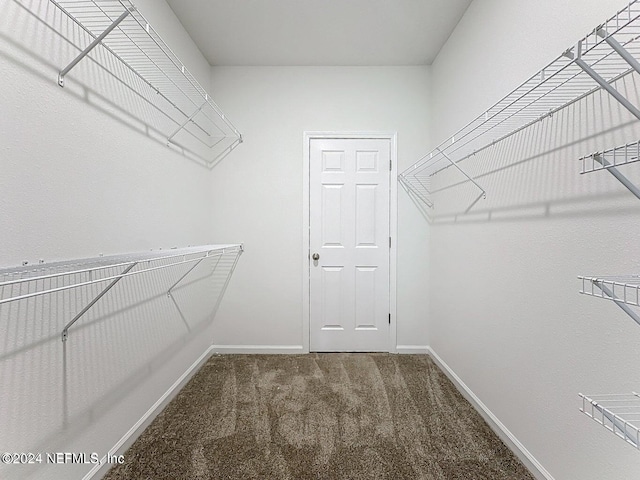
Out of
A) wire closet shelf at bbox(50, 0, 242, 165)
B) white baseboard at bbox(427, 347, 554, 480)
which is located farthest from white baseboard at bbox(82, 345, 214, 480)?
white baseboard at bbox(427, 347, 554, 480)

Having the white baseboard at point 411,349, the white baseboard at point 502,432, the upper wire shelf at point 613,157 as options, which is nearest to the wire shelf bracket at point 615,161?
the upper wire shelf at point 613,157

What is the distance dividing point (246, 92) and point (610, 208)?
2904 millimetres

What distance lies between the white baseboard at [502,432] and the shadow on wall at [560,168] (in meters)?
1.12

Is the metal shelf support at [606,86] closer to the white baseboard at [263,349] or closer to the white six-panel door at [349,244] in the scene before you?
the white six-panel door at [349,244]

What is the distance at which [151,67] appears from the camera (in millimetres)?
2131

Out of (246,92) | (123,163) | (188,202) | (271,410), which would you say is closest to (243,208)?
(188,202)

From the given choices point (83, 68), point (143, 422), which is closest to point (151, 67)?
point (83, 68)

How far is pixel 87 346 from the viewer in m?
1.56

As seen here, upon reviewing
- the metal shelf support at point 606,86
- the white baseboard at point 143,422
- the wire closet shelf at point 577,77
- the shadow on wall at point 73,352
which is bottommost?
the white baseboard at point 143,422

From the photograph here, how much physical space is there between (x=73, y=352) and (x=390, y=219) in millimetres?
2566

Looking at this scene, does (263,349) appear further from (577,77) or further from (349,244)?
(577,77)

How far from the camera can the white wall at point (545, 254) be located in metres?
1.24

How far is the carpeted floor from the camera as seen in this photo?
1.71m

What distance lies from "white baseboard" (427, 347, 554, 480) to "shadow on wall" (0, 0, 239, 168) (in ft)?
8.13
